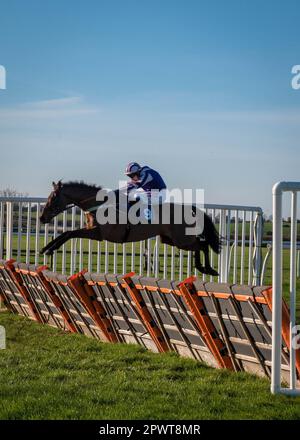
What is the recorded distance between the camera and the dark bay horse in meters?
10.1

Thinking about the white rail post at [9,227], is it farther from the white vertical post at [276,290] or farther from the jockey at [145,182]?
the white vertical post at [276,290]

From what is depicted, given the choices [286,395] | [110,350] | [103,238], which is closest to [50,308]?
[103,238]

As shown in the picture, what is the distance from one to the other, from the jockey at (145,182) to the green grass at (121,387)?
182 cm

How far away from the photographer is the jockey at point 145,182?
9508mm

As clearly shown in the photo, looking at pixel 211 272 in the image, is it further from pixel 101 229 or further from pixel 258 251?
pixel 258 251

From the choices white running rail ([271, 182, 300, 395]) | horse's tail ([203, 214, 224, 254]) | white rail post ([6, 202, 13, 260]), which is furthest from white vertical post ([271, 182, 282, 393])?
white rail post ([6, 202, 13, 260])

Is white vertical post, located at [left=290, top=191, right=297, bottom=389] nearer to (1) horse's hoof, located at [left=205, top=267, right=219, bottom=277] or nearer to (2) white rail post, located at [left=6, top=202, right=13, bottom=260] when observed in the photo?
(1) horse's hoof, located at [left=205, top=267, right=219, bottom=277]

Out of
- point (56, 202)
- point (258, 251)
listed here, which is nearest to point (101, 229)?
point (56, 202)

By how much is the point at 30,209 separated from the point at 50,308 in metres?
2.96

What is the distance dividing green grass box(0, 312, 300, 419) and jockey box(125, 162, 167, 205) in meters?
1.82

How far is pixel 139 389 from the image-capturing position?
262 inches

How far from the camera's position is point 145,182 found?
9.55 m

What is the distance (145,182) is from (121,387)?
333 centimetres
